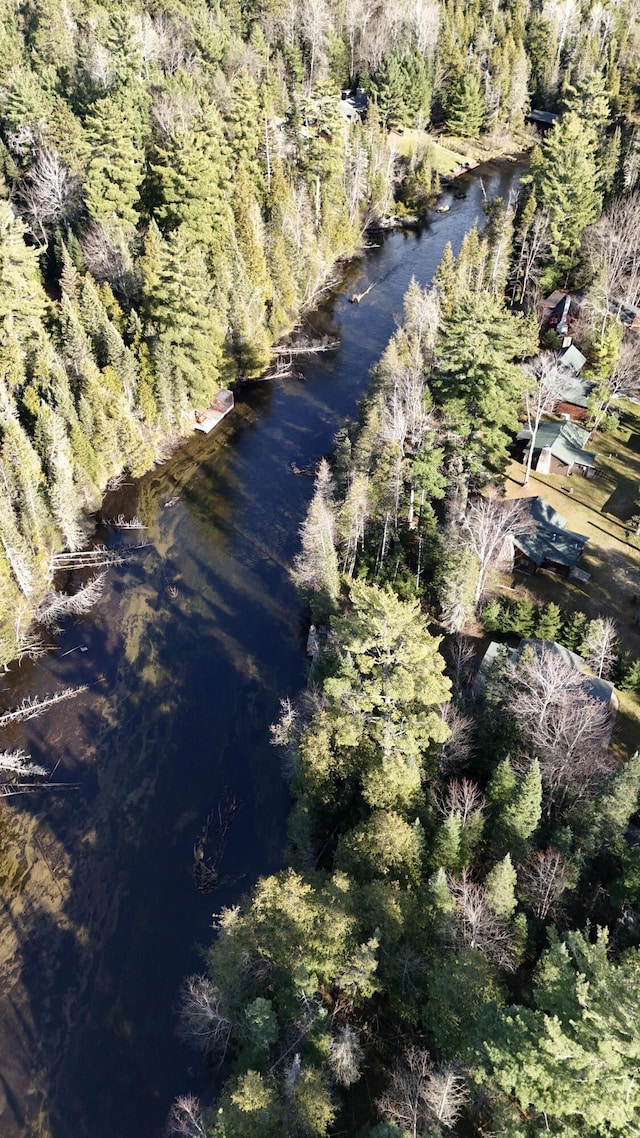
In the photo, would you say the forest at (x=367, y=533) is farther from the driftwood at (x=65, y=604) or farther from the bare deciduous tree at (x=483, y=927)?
the driftwood at (x=65, y=604)

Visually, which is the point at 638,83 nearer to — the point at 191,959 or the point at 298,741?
the point at 298,741

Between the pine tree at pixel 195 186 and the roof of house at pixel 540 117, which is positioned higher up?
the roof of house at pixel 540 117

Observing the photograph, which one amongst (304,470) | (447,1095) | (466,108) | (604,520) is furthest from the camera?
(466,108)

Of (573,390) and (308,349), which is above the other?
(573,390)

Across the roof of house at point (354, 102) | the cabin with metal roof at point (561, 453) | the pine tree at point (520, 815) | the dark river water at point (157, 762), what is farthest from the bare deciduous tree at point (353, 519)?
the roof of house at point (354, 102)

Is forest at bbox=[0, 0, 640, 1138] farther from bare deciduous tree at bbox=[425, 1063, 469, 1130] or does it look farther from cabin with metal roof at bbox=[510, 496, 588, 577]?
cabin with metal roof at bbox=[510, 496, 588, 577]

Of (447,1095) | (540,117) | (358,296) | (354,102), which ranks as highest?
(354,102)

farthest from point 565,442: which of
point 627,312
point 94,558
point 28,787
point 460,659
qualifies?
point 28,787

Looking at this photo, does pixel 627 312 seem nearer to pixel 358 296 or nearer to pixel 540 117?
pixel 358 296

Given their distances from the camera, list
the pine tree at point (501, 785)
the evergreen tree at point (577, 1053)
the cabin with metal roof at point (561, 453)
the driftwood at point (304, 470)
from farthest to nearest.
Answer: the driftwood at point (304, 470), the cabin with metal roof at point (561, 453), the pine tree at point (501, 785), the evergreen tree at point (577, 1053)
